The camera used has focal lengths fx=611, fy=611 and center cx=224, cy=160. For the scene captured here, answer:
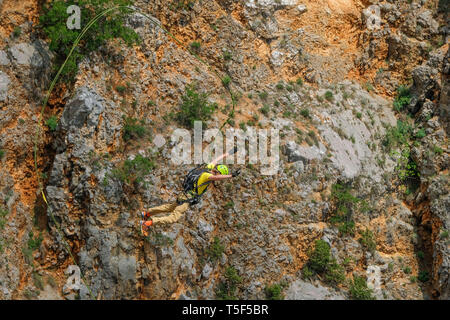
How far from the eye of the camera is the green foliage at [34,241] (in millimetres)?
17058

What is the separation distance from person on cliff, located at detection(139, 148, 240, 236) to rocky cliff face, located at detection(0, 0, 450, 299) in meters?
0.88

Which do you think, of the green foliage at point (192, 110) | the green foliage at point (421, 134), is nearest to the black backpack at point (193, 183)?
the green foliage at point (192, 110)

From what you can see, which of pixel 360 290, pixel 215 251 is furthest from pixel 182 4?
pixel 360 290

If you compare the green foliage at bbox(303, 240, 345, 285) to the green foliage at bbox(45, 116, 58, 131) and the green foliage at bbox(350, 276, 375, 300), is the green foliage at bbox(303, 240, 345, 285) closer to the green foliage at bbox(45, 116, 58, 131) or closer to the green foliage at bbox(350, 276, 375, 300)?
the green foliage at bbox(350, 276, 375, 300)

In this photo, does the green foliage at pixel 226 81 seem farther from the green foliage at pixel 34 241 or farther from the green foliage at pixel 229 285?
the green foliage at pixel 34 241

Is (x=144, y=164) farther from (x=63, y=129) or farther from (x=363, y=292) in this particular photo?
(x=363, y=292)

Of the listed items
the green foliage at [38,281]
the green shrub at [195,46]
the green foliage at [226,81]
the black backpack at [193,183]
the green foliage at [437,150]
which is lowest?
the green foliage at [38,281]

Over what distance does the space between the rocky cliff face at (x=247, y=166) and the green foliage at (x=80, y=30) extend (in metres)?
0.30

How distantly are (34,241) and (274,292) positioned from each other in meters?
6.97

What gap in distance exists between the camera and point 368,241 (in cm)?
1939

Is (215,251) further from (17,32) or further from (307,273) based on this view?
(17,32)

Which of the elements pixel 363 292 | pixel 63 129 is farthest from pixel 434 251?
pixel 63 129

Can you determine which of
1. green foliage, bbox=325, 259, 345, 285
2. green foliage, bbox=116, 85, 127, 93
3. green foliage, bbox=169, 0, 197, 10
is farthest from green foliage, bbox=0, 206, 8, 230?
green foliage, bbox=325, 259, 345, 285

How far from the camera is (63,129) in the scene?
17.7 meters
